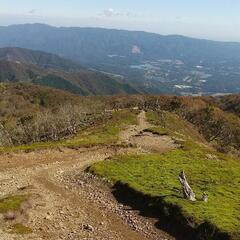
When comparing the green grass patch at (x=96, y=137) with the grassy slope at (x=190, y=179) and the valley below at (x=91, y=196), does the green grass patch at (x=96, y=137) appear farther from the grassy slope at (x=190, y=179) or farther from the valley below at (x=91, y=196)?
the grassy slope at (x=190, y=179)

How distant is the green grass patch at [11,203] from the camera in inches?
1345

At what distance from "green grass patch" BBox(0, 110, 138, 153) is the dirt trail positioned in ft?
→ 5.89

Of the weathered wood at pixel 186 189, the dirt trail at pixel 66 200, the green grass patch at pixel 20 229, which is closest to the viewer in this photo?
the green grass patch at pixel 20 229

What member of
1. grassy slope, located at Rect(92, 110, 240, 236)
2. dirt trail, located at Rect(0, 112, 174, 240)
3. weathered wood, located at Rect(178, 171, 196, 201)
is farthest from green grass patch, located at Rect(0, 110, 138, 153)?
weathered wood, located at Rect(178, 171, 196, 201)

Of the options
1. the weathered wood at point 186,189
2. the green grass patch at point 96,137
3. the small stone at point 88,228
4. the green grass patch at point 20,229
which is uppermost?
the weathered wood at point 186,189

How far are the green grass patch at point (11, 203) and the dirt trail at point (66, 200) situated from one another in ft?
2.88

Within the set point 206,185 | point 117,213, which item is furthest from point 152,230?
point 206,185

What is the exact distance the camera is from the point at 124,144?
6531 centimetres

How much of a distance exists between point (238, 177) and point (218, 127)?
10441cm

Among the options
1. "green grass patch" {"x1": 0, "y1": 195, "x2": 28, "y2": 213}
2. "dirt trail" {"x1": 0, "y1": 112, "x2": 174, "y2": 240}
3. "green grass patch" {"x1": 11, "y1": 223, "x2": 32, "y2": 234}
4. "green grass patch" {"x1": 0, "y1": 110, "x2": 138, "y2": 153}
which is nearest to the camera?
"green grass patch" {"x1": 11, "y1": 223, "x2": 32, "y2": 234}

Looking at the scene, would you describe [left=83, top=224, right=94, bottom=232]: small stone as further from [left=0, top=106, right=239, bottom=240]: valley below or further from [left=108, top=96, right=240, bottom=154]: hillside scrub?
[left=108, top=96, right=240, bottom=154]: hillside scrub

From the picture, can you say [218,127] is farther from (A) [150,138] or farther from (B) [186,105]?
(A) [150,138]

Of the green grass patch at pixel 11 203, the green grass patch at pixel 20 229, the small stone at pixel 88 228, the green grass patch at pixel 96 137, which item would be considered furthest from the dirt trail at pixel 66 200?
the green grass patch at pixel 96 137

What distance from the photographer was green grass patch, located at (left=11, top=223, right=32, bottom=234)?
3095 centimetres
